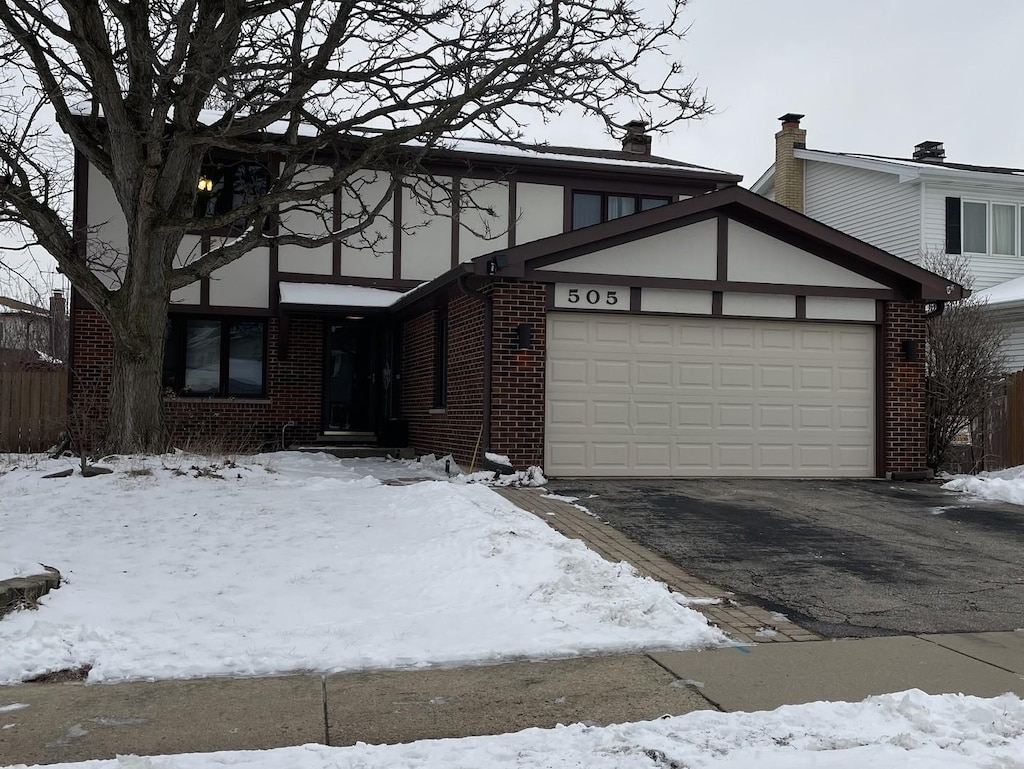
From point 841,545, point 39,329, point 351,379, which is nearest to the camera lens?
point 841,545

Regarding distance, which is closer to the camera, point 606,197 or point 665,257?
point 665,257

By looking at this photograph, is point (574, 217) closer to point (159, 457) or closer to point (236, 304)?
point (236, 304)

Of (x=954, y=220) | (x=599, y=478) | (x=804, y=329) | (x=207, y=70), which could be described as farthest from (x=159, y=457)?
(x=954, y=220)

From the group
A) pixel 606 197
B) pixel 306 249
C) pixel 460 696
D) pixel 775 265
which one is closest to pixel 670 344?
pixel 775 265

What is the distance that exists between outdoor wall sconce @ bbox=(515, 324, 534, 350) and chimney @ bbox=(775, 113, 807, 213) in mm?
17670

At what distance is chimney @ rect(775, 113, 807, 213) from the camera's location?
26703mm

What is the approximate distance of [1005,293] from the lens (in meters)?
21.2

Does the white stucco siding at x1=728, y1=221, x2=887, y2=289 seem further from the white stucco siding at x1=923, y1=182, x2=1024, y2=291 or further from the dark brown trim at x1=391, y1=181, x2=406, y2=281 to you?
the white stucco siding at x1=923, y1=182, x2=1024, y2=291

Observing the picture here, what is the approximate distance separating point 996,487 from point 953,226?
13.5 meters

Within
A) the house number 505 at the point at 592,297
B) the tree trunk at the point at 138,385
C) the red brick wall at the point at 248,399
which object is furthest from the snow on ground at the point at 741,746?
the red brick wall at the point at 248,399

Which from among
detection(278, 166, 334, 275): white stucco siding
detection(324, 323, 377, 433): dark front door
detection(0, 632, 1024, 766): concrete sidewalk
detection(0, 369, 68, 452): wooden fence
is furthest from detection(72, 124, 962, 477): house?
detection(0, 632, 1024, 766): concrete sidewalk

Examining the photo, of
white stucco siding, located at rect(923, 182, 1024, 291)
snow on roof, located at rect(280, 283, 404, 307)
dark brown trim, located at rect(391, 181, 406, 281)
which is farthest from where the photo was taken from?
white stucco siding, located at rect(923, 182, 1024, 291)

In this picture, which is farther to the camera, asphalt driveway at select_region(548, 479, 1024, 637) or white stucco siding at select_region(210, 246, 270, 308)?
white stucco siding at select_region(210, 246, 270, 308)

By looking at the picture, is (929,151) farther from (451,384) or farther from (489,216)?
(451,384)
